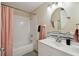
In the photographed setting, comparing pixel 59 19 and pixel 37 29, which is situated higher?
pixel 59 19

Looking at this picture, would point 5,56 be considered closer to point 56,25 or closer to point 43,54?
point 43,54

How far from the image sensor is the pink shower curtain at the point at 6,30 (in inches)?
43.0

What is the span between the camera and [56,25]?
4.26 ft

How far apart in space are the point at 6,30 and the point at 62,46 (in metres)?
0.81

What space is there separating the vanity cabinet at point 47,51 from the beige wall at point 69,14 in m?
0.25

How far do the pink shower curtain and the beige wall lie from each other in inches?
15.3

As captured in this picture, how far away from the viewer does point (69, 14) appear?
1182 millimetres

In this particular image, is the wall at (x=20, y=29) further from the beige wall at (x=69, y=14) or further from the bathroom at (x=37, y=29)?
the beige wall at (x=69, y=14)

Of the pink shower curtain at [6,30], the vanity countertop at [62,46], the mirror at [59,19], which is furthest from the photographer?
the mirror at [59,19]

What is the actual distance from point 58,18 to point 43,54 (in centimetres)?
61

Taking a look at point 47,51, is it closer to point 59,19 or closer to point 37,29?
point 37,29

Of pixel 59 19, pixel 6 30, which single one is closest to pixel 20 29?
pixel 6 30

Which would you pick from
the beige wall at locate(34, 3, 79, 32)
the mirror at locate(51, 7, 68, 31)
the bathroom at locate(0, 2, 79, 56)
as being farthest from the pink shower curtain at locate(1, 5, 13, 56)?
the mirror at locate(51, 7, 68, 31)

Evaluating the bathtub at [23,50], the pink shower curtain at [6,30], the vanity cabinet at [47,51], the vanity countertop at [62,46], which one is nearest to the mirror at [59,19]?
the vanity countertop at [62,46]
